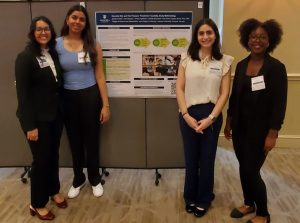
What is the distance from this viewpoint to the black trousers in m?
2.43

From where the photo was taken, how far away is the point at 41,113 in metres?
2.40

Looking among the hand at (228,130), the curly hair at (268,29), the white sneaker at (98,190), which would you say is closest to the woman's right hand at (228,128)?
the hand at (228,130)

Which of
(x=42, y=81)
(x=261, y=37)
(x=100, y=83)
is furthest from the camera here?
(x=100, y=83)

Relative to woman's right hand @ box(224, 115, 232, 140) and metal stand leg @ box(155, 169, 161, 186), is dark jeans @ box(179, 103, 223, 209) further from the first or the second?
metal stand leg @ box(155, 169, 161, 186)

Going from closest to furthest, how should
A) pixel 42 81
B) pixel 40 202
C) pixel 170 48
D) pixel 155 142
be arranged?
pixel 42 81 → pixel 40 202 → pixel 170 48 → pixel 155 142

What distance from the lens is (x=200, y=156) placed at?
2.54 metres

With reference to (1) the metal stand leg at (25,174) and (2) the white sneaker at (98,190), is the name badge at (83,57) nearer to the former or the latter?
(2) the white sneaker at (98,190)

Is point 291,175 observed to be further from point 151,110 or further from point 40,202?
point 40,202

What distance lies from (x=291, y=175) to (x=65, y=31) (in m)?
2.61

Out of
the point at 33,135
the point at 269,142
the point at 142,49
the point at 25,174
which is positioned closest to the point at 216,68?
the point at 269,142

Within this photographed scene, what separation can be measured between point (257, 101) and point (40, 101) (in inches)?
60.1

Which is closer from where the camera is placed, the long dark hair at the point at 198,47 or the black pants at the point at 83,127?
the long dark hair at the point at 198,47

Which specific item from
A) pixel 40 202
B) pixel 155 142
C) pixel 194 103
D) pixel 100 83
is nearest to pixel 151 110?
pixel 155 142

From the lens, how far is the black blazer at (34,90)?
2.28m
